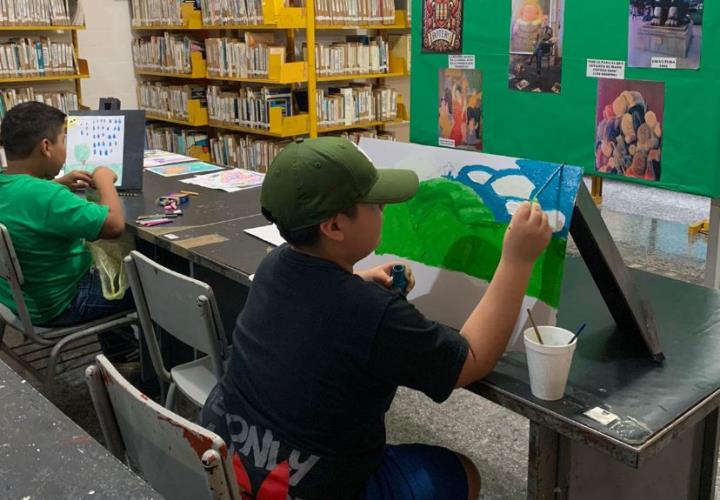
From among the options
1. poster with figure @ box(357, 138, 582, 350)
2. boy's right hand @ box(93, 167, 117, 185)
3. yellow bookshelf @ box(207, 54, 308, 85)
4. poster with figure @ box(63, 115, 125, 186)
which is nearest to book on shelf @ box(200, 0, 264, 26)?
yellow bookshelf @ box(207, 54, 308, 85)

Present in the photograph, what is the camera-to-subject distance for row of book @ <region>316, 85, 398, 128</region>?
5.27 metres

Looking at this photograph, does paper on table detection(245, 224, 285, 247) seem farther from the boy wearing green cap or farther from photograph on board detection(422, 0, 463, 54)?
photograph on board detection(422, 0, 463, 54)

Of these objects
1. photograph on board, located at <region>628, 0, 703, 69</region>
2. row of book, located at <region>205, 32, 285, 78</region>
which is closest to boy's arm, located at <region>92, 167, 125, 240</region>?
photograph on board, located at <region>628, 0, 703, 69</region>

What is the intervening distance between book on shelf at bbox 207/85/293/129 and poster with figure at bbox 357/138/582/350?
360 cm

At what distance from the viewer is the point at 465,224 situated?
1.42 meters

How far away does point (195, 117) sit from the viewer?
18.9 ft

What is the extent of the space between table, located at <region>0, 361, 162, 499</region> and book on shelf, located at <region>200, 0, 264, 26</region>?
13.7ft

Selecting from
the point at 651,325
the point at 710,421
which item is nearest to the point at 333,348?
the point at 651,325

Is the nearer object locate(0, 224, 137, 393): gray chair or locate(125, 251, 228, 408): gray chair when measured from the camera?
locate(125, 251, 228, 408): gray chair

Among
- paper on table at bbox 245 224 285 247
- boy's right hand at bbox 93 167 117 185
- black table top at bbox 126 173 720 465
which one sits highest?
boy's right hand at bbox 93 167 117 185

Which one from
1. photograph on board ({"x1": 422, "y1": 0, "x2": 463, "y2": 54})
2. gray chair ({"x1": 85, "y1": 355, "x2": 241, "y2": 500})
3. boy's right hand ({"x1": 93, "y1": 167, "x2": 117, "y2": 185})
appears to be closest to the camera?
gray chair ({"x1": 85, "y1": 355, "x2": 241, "y2": 500})

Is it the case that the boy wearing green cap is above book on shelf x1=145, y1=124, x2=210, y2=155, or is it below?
above

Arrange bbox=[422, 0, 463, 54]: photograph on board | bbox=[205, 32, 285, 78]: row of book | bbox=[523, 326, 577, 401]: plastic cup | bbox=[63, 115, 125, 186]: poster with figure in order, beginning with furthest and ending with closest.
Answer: bbox=[205, 32, 285, 78]: row of book, bbox=[422, 0, 463, 54]: photograph on board, bbox=[63, 115, 125, 186]: poster with figure, bbox=[523, 326, 577, 401]: plastic cup

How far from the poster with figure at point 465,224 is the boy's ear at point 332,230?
0.32 meters
